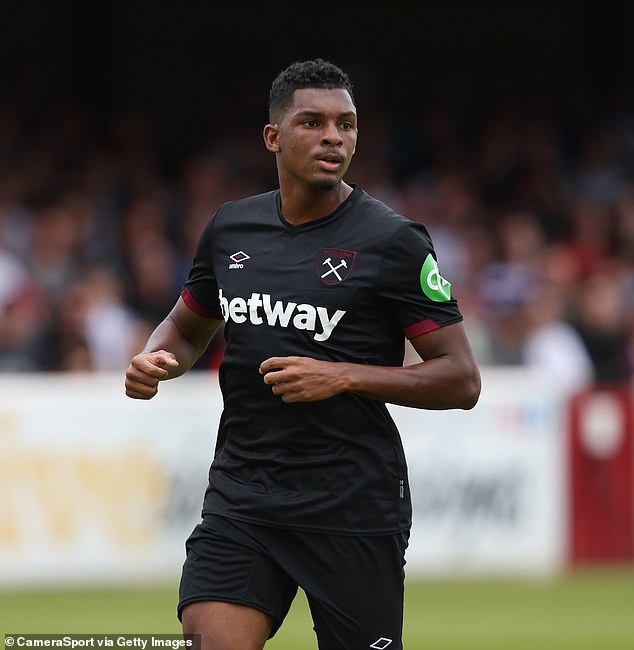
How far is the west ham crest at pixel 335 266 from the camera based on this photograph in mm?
4930

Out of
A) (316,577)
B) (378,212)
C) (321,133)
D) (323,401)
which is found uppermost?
(321,133)

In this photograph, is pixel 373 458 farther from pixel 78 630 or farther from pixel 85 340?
pixel 85 340

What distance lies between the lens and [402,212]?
15.4m

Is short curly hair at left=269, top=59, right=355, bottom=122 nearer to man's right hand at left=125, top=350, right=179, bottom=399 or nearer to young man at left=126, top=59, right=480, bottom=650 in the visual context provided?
young man at left=126, top=59, right=480, bottom=650

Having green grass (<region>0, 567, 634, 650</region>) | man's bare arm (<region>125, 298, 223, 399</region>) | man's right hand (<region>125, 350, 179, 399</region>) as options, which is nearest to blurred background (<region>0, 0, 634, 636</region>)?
green grass (<region>0, 567, 634, 650</region>)

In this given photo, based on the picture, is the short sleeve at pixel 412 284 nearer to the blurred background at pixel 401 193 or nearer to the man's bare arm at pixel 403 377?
the man's bare arm at pixel 403 377

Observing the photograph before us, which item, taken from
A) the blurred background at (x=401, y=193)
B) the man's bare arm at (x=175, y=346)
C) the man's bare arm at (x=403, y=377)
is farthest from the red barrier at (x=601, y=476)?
the man's bare arm at (x=403, y=377)

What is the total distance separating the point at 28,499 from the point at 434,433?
3.13 m

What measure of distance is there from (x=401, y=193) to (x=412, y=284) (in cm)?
1121

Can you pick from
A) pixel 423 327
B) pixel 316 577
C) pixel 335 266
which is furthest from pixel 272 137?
pixel 316 577

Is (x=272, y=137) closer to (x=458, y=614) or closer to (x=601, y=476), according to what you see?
(x=458, y=614)

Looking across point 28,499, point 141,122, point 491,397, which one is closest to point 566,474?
point 491,397

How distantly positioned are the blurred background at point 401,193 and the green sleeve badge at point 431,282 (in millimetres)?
6771

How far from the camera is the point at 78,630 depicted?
941 centimetres
